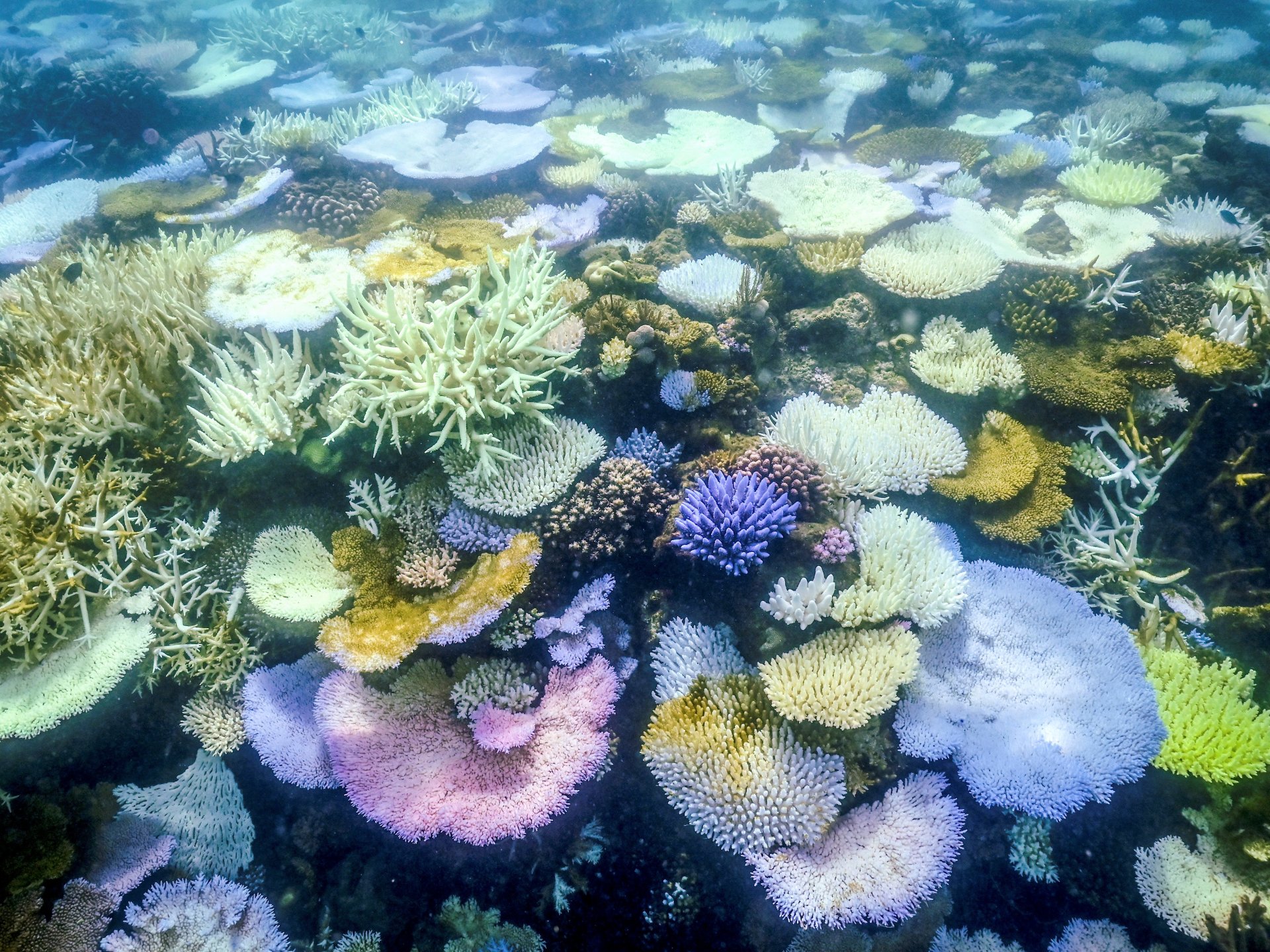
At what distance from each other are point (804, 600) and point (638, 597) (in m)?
1.03

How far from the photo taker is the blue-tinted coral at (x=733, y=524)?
125 inches

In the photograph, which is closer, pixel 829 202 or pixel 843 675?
pixel 843 675

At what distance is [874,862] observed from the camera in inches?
117

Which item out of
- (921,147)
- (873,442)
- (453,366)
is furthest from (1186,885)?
(921,147)

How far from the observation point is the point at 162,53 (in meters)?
11.9

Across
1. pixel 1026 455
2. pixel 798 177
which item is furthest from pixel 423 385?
pixel 798 177

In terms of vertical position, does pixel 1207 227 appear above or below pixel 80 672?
above

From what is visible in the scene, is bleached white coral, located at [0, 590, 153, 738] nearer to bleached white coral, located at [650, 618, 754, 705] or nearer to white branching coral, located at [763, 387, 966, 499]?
bleached white coral, located at [650, 618, 754, 705]

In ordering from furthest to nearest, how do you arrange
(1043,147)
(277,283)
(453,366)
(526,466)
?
(1043,147)
(277,283)
(526,466)
(453,366)

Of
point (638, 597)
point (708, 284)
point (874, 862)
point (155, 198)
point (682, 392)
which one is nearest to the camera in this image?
point (874, 862)

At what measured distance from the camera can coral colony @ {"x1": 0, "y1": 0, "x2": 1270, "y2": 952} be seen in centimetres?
316

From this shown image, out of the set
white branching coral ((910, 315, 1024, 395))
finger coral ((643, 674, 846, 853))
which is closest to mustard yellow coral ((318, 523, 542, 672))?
finger coral ((643, 674, 846, 853))

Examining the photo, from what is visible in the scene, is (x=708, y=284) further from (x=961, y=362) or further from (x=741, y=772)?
(x=741, y=772)

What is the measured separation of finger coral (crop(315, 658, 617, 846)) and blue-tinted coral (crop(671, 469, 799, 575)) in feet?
3.10
